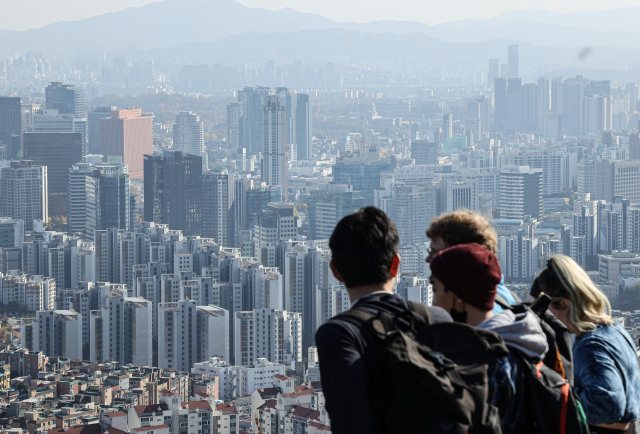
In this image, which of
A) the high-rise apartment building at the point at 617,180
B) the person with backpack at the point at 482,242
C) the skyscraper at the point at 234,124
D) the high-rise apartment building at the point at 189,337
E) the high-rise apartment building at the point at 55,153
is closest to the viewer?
the person with backpack at the point at 482,242

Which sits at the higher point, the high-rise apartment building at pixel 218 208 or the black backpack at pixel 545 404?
the black backpack at pixel 545 404

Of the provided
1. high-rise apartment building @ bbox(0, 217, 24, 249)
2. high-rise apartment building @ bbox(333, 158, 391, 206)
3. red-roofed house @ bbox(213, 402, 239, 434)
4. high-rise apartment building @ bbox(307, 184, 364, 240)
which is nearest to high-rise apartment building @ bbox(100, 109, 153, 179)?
high-rise apartment building @ bbox(333, 158, 391, 206)

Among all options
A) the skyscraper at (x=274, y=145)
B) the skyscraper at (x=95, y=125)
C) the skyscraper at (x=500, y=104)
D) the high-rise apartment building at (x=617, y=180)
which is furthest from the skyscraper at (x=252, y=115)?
the high-rise apartment building at (x=617, y=180)

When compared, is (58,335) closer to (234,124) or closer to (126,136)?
(126,136)

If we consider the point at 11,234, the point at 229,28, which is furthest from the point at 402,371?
the point at 229,28

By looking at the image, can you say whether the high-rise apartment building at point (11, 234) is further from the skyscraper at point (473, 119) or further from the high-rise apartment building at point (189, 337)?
the skyscraper at point (473, 119)

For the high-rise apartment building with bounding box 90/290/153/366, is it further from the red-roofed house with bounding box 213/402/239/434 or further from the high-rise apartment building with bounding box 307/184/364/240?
the high-rise apartment building with bounding box 307/184/364/240

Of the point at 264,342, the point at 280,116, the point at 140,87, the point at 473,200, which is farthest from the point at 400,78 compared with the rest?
the point at 264,342
